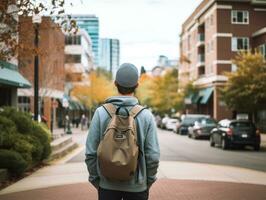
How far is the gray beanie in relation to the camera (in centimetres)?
458

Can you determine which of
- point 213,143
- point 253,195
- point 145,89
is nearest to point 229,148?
point 213,143

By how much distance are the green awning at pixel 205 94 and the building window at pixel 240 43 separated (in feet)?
18.5

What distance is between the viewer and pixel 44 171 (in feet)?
50.6

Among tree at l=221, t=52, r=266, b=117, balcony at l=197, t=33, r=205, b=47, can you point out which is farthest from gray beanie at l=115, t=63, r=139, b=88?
balcony at l=197, t=33, r=205, b=47

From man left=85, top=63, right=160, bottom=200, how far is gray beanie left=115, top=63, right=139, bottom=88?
0.7 inches

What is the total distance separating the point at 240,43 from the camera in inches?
2386

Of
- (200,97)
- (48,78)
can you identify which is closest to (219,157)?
(48,78)

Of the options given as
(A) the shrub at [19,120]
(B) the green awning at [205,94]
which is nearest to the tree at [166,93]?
(B) the green awning at [205,94]

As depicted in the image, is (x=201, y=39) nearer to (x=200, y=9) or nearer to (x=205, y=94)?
(x=200, y=9)

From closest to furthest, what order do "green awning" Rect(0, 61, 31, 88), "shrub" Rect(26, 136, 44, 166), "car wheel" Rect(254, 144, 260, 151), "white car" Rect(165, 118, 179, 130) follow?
"shrub" Rect(26, 136, 44, 166)
"green awning" Rect(0, 61, 31, 88)
"car wheel" Rect(254, 144, 260, 151)
"white car" Rect(165, 118, 179, 130)

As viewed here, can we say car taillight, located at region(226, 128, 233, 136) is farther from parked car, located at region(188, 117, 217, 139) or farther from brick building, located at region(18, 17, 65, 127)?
brick building, located at region(18, 17, 65, 127)

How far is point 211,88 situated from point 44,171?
49133 mm

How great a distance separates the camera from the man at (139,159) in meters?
4.32

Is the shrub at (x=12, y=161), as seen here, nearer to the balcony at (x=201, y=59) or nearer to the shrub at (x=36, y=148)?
the shrub at (x=36, y=148)
